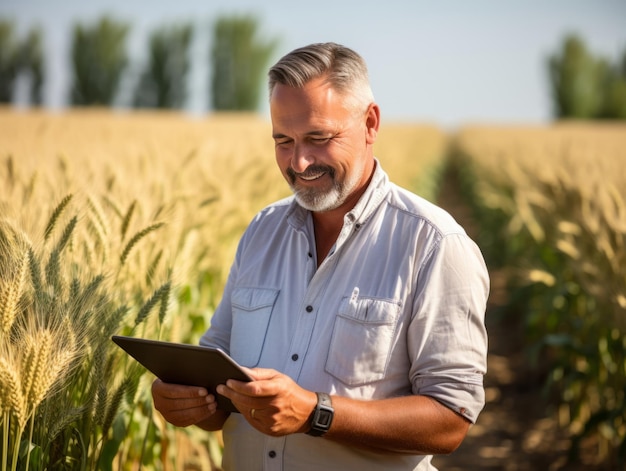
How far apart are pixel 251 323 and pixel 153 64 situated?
57.9 meters

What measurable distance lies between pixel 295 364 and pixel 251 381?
1.11 ft

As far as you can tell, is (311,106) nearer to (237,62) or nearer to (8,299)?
(8,299)

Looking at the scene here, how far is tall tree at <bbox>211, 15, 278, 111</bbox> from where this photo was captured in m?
59.3

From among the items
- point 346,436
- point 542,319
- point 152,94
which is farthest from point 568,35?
point 346,436

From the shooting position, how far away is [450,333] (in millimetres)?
1895

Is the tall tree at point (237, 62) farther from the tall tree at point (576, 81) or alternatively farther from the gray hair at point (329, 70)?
the gray hair at point (329, 70)

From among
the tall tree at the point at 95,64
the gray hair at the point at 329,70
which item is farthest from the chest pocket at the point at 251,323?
the tall tree at the point at 95,64

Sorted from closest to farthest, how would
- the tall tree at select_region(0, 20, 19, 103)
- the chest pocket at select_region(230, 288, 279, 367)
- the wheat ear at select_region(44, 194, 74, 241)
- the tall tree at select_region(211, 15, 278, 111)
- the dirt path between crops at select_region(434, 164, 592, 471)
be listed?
the chest pocket at select_region(230, 288, 279, 367)
the wheat ear at select_region(44, 194, 74, 241)
the dirt path between crops at select_region(434, 164, 592, 471)
the tall tree at select_region(0, 20, 19, 103)
the tall tree at select_region(211, 15, 278, 111)

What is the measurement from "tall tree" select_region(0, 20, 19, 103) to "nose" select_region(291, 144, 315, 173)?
51.0 metres

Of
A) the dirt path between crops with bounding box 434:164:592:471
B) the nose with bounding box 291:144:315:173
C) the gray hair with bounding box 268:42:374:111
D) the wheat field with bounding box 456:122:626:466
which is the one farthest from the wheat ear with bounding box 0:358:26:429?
the dirt path between crops with bounding box 434:164:592:471

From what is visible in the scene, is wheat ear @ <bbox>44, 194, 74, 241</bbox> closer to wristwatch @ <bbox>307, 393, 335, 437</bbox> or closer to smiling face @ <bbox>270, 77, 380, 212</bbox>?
smiling face @ <bbox>270, 77, 380, 212</bbox>

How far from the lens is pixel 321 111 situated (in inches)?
78.7

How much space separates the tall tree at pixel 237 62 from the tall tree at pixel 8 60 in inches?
612

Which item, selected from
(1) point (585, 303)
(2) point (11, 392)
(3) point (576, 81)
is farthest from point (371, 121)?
(3) point (576, 81)
